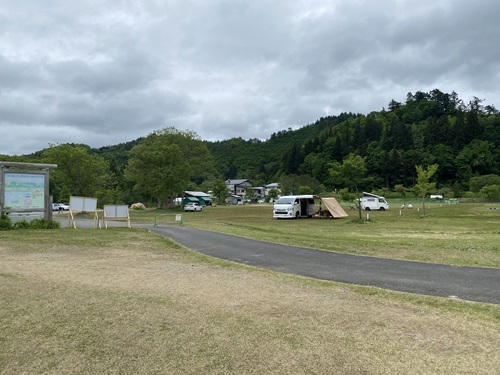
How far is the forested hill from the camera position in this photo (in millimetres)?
106438

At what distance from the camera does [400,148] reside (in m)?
116

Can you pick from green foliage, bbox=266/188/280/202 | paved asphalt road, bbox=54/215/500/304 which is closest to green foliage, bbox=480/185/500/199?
green foliage, bbox=266/188/280/202

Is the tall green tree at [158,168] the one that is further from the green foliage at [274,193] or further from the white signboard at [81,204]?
the green foliage at [274,193]

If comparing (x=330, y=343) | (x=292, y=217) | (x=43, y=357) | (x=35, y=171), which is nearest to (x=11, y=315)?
(x=43, y=357)

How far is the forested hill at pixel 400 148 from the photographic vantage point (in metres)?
106

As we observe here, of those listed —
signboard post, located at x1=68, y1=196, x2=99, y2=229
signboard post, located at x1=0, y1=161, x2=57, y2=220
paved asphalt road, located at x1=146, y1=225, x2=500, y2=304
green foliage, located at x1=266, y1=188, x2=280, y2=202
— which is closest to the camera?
paved asphalt road, located at x1=146, y1=225, x2=500, y2=304

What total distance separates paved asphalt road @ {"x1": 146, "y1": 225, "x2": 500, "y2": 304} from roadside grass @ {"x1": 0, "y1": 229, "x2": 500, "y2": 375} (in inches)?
29.3

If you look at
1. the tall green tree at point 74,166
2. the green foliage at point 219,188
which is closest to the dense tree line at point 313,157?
the tall green tree at point 74,166

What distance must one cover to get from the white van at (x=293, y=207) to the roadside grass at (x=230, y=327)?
23.0 m

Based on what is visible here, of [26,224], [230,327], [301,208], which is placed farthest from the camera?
[301,208]

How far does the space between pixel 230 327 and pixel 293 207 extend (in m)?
Answer: 26.5

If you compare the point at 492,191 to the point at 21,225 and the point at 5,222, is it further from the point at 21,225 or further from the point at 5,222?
the point at 5,222

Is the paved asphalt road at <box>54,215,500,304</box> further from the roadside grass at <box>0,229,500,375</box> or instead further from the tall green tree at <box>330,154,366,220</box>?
the tall green tree at <box>330,154,366,220</box>

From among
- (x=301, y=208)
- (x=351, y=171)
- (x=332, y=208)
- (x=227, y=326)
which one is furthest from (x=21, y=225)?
(x=332, y=208)
